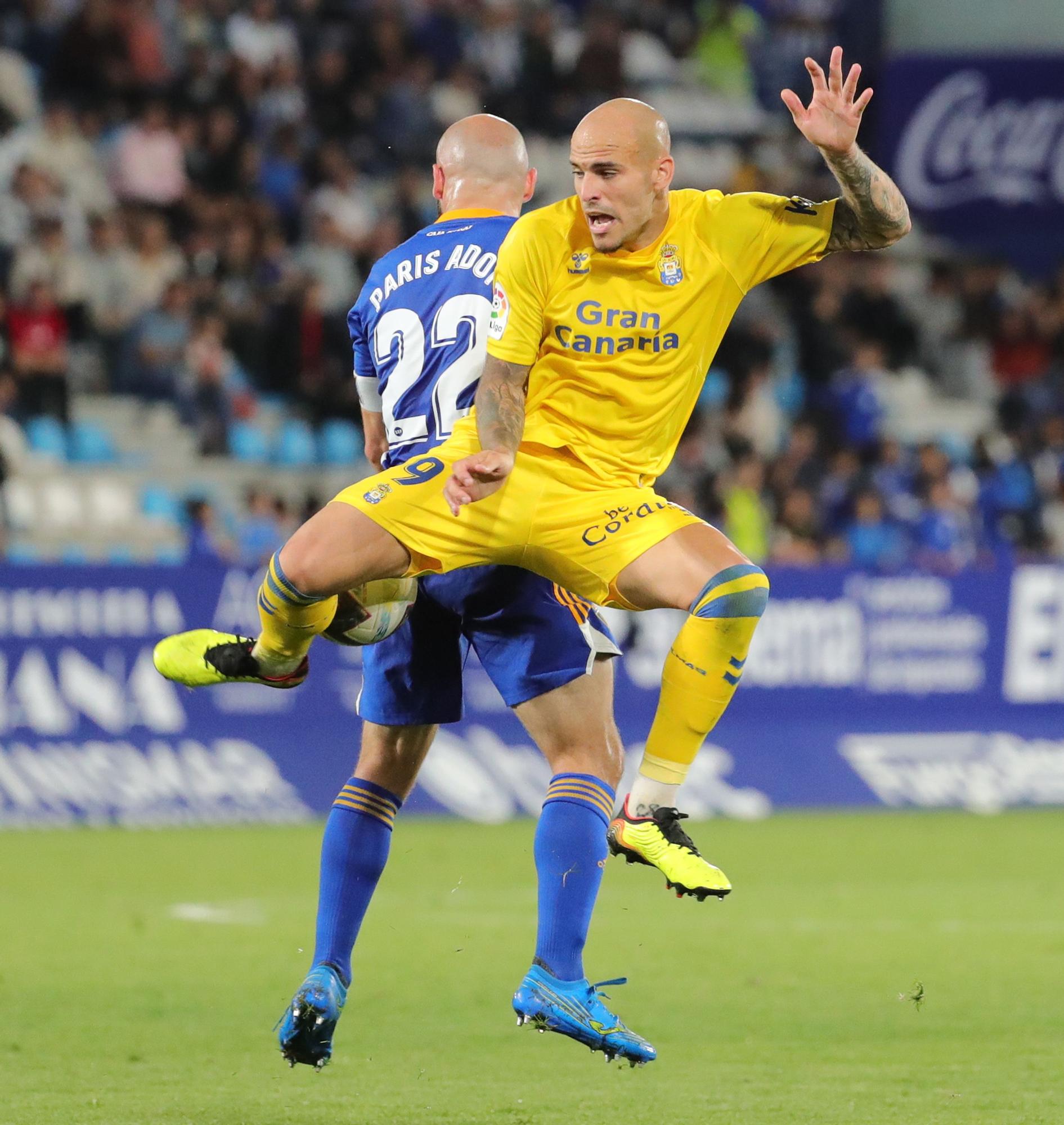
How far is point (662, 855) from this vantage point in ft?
17.0

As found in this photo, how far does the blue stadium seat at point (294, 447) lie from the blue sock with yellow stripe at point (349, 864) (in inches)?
401

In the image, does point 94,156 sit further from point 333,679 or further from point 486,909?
point 486,909

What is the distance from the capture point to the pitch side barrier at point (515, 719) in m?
12.3

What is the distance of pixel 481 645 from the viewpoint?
227 inches

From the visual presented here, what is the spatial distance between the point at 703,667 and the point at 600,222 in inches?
48.7

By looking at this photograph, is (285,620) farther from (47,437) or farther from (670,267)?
(47,437)

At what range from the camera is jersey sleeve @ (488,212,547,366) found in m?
A: 5.29

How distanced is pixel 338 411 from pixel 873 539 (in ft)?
15.1

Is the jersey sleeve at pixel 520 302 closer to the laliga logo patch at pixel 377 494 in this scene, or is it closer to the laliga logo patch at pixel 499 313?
the laliga logo patch at pixel 499 313

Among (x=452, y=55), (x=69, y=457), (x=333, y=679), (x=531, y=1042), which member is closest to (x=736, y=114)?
(x=452, y=55)

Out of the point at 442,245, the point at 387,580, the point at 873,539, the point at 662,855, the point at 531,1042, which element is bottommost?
the point at 873,539

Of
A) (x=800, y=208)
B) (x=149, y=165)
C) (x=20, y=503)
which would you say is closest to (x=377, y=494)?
(x=800, y=208)

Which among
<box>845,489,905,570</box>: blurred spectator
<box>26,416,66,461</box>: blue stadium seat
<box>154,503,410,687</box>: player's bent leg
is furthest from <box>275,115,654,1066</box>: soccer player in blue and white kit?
<box>845,489,905,570</box>: blurred spectator

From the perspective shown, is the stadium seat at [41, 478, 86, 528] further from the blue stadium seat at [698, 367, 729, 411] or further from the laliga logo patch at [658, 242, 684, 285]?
the laliga logo patch at [658, 242, 684, 285]
